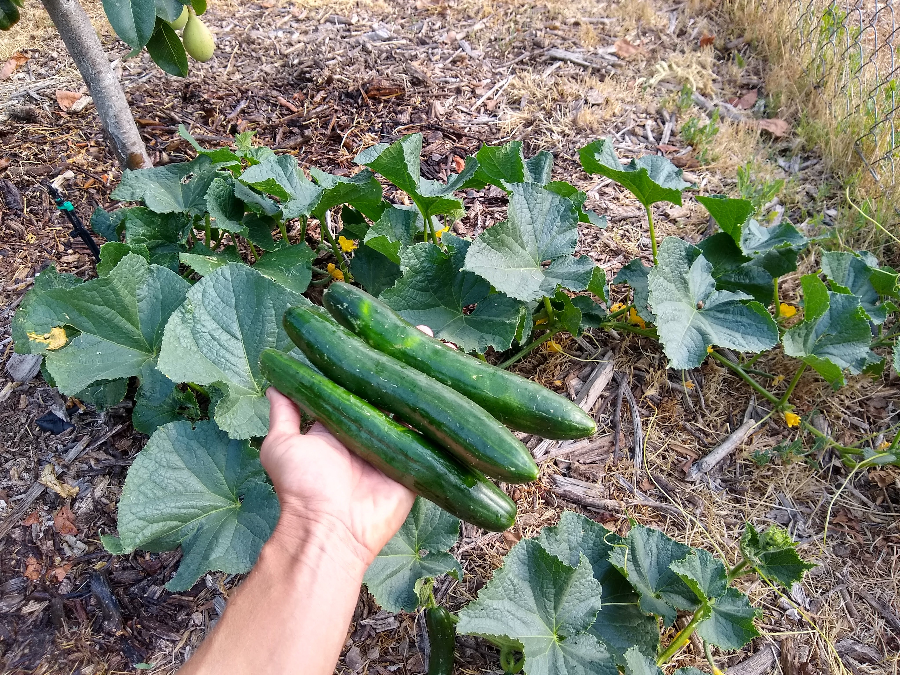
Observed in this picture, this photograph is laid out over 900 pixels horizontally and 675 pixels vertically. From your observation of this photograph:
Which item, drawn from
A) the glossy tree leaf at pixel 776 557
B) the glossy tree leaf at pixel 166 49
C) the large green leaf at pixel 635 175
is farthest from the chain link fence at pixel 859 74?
the glossy tree leaf at pixel 166 49

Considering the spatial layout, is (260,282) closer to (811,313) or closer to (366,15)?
(811,313)

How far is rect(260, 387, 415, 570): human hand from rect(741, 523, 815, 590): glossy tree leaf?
136 cm

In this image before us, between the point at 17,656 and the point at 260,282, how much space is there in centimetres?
184

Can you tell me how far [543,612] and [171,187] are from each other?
281 centimetres

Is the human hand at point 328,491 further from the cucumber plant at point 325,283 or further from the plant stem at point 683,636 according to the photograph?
the plant stem at point 683,636

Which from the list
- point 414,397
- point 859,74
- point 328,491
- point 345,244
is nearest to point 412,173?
point 345,244

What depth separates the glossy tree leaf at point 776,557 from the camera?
2.44 meters

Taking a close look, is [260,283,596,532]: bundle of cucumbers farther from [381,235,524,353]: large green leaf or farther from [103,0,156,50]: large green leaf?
[103,0,156,50]: large green leaf

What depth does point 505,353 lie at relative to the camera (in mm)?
3537

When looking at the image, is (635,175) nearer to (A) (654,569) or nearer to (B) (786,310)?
(B) (786,310)

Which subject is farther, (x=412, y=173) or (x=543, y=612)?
(x=412, y=173)

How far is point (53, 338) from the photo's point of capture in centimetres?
288

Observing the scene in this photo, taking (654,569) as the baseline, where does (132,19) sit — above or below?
above

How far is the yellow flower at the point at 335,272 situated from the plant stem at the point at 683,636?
97.5 inches
